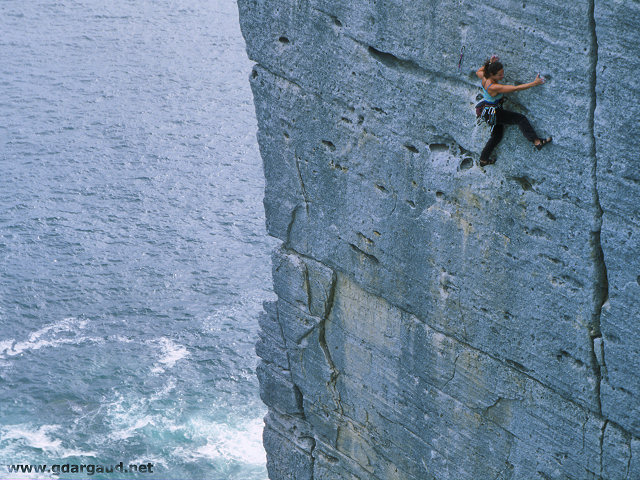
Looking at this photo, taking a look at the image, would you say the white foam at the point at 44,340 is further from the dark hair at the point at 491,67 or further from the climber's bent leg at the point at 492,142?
the dark hair at the point at 491,67

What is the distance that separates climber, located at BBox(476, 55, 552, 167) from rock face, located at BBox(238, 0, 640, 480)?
0.04 m

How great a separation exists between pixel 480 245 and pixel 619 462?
4.04 feet

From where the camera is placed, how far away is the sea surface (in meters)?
9.63

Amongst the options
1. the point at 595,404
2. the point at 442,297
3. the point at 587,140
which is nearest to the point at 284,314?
the point at 442,297

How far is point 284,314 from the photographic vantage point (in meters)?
5.85

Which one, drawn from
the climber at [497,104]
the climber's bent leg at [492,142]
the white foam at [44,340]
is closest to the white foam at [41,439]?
the white foam at [44,340]

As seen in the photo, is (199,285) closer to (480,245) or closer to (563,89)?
(480,245)

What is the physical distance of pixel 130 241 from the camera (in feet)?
39.4

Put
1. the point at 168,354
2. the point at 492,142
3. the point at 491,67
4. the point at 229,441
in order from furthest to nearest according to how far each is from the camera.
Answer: the point at 168,354, the point at 229,441, the point at 492,142, the point at 491,67

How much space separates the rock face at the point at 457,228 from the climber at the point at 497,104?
0.15 ft

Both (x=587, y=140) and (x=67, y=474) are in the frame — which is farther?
(x=67, y=474)

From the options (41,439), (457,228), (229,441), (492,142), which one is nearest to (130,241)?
(41,439)

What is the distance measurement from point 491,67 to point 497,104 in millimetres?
166

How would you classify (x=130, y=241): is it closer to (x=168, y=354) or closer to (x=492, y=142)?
(x=168, y=354)
